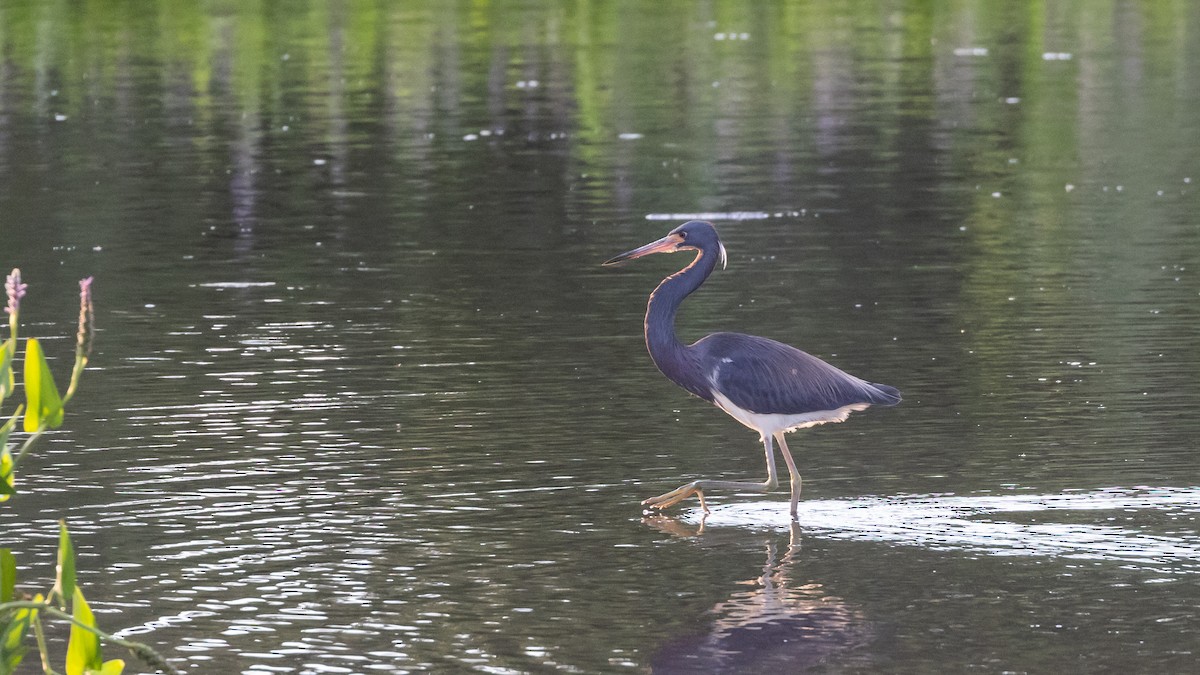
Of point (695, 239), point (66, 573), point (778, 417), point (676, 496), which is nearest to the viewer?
point (66, 573)

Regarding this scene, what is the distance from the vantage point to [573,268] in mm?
17531

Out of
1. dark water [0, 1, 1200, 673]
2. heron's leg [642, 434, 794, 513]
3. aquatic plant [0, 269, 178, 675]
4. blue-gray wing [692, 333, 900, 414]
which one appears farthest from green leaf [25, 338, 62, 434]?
blue-gray wing [692, 333, 900, 414]

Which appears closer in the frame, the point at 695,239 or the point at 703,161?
the point at 695,239

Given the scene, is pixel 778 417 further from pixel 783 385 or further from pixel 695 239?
pixel 695 239

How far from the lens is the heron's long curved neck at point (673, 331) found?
10406 mm

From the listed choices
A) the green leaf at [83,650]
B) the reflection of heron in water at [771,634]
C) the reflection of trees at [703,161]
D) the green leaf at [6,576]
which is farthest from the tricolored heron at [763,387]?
the green leaf at [6,576]

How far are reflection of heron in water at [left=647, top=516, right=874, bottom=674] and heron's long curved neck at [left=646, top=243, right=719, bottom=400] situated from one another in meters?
1.59

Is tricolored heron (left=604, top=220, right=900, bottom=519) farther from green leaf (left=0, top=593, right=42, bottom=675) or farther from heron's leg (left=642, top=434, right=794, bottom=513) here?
green leaf (left=0, top=593, right=42, bottom=675)

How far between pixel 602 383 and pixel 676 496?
302 cm

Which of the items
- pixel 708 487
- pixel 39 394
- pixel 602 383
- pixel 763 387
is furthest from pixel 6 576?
pixel 602 383

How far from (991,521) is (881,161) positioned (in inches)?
603

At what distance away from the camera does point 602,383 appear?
42.4ft

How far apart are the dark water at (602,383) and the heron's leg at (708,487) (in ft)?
0.31

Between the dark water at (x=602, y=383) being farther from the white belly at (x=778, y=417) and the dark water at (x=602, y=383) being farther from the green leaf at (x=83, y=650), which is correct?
the green leaf at (x=83, y=650)
